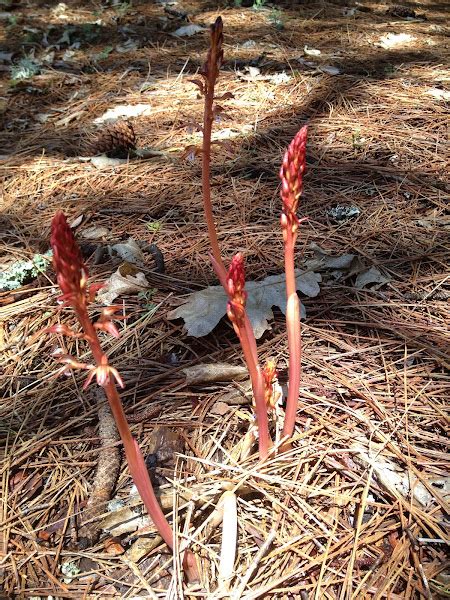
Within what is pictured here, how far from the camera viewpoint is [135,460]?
1.19m

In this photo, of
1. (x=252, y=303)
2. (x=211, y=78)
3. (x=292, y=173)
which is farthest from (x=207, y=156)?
(x=252, y=303)

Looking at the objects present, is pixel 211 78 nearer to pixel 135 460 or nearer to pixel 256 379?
pixel 256 379

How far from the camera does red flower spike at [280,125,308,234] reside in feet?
3.95

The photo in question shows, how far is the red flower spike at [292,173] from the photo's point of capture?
1.20 meters

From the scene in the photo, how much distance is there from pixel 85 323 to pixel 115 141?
7.73 ft

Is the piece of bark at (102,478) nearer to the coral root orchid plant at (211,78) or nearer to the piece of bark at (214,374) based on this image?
the piece of bark at (214,374)

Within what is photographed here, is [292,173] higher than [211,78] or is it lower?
lower

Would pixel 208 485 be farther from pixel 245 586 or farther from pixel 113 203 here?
pixel 113 203

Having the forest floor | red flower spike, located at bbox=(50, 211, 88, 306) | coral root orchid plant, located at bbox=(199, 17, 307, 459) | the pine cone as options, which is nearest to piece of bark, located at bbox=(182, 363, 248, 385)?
the forest floor

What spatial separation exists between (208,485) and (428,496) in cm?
60

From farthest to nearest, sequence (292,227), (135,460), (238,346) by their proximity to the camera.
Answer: (238,346) < (292,227) < (135,460)

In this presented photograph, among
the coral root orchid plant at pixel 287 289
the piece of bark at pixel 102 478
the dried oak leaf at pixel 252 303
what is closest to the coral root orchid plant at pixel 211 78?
the coral root orchid plant at pixel 287 289

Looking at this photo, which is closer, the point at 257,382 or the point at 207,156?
the point at 257,382

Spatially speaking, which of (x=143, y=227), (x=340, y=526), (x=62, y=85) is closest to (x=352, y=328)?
(x=340, y=526)
